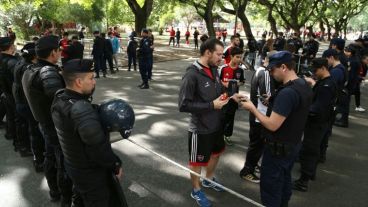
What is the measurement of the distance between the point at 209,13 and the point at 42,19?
22956 mm

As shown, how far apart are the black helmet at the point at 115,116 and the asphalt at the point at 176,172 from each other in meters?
1.85

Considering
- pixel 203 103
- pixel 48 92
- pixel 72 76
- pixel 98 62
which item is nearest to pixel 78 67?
pixel 72 76

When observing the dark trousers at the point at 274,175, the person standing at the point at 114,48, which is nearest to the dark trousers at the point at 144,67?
the person standing at the point at 114,48

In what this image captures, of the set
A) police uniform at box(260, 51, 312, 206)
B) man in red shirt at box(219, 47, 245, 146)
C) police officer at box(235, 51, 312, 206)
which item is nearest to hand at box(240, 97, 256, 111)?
police officer at box(235, 51, 312, 206)

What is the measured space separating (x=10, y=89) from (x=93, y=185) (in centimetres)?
365

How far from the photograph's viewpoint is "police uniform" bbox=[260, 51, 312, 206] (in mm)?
3094

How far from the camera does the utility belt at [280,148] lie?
10.7ft

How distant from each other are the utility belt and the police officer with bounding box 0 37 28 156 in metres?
4.30

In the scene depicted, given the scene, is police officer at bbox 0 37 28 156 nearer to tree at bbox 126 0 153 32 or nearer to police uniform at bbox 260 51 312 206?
police uniform at bbox 260 51 312 206

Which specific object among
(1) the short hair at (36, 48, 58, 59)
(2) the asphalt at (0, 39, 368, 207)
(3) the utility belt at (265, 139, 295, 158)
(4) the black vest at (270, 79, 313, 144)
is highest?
(1) the short hair at (36, 48, 58, 59)

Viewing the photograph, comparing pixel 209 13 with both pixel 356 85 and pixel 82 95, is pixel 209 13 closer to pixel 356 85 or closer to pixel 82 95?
pixel 356 85

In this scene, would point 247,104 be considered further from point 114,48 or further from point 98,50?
point 114,48

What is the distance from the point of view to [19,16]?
30.7m

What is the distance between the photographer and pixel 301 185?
468 cm
